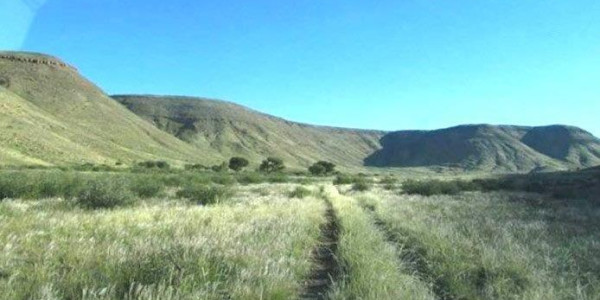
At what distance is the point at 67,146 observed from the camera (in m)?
103

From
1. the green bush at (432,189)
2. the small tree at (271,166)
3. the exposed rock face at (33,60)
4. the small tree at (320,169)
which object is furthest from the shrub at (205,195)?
the exposed rock face at (33,60)

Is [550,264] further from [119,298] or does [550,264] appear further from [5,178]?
[5,178]

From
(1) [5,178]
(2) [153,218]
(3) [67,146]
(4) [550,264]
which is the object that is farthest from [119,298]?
(3) [67,146]

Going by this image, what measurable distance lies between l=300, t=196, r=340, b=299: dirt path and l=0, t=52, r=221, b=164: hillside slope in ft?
229

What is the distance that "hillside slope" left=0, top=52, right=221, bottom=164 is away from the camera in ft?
316

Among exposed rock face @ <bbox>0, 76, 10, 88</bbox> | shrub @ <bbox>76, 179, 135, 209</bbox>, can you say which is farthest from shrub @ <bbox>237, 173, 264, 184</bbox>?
exposed rock face @ <bbox>0, 76, 10, 88</bbox>

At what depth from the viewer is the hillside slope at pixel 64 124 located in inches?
3787

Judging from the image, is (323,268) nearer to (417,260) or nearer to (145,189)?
(417,260)

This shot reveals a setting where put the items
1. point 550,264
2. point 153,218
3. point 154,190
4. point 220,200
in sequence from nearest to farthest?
point 550,264
point 153,218
point 220,200
point 154,190

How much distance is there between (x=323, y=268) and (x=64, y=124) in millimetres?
122034

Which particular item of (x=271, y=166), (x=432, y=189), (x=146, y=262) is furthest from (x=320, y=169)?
(x=146, y=262)

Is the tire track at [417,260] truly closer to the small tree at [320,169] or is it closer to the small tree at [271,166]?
the small tree at [271,166]

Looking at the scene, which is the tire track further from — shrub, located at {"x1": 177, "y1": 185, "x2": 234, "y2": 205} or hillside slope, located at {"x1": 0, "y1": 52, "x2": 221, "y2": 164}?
hillside slope, located at {"x1": 0, "y1": 52, "x2": 221, "y2": 164}

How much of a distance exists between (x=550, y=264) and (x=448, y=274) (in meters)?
1.90
